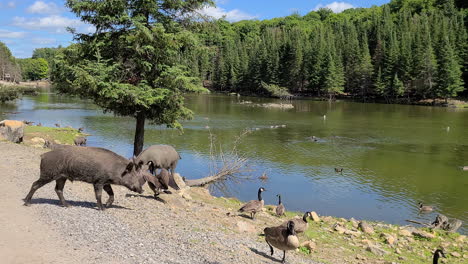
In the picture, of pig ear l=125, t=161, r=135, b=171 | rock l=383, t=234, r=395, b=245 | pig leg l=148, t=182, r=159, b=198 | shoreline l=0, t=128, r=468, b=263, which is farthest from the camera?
rock l=383, t=234, r=395, b=245

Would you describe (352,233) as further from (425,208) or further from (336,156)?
(336,156)

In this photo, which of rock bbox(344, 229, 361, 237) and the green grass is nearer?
Result: rock bbox(344, 229, 361, 237)

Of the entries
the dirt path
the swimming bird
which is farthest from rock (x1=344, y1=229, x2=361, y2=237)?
the dirt path

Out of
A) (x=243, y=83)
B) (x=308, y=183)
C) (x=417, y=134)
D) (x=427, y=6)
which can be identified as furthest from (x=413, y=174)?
(x=427, y=6)

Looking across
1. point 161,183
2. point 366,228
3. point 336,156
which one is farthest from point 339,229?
point 336,156

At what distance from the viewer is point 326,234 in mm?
14977

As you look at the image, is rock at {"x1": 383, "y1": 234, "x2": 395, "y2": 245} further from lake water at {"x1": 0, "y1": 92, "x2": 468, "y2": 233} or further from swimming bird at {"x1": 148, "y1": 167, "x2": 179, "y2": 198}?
swimming bird at {"x1": 148, "y1": 167, "x2": 179, "y2": 198}

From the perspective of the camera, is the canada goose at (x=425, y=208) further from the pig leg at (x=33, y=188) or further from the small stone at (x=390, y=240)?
the pig leg at (x=33, y=188)

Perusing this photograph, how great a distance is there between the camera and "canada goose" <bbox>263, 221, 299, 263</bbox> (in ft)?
31.4

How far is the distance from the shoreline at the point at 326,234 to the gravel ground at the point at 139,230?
0.06 metres

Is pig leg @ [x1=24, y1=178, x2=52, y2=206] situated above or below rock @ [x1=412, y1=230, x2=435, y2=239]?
above

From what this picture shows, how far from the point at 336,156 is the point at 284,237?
2687 centimetres

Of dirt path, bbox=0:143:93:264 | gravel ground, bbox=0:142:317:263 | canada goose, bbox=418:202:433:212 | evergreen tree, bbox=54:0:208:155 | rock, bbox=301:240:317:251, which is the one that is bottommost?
canada goose, bbox=418:202:433:212

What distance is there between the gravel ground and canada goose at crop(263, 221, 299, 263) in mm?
488
